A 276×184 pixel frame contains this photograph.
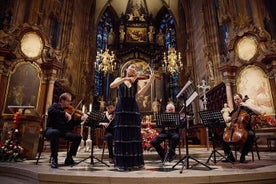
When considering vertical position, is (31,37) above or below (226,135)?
above

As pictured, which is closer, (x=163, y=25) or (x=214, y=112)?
(x=214, y=112)

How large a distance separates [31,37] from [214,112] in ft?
26.5

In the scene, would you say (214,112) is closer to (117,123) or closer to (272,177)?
(272,177)

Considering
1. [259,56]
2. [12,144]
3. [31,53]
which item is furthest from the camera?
[31,53]

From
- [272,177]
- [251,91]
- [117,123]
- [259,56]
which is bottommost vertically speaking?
[272,177]

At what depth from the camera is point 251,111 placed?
4.10 metres

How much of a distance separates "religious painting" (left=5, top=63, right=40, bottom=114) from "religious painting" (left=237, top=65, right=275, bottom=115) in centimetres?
864

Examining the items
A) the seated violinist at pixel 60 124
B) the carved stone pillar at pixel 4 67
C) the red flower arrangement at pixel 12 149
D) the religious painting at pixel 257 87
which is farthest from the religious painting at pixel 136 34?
the seated violinist at pixel 60 124

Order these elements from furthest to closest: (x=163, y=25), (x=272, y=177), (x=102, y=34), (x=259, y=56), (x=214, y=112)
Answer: (x=163, y=25) < (x=102, y=34) < (x=259, y=56) < (x=214, y=112) < (x=272, y=177)

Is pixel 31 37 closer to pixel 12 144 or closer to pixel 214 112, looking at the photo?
pixel 12 144

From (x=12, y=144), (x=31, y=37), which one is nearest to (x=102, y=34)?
(x=31, y=37)

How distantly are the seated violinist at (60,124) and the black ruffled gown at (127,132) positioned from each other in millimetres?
1065

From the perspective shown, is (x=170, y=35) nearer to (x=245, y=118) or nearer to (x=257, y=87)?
(x=257, y=87)

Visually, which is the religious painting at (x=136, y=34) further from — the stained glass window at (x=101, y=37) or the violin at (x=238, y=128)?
the violin at (x=238, y=128)
